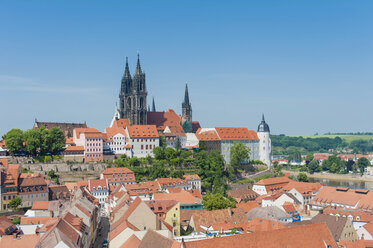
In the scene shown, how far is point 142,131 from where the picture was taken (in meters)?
108

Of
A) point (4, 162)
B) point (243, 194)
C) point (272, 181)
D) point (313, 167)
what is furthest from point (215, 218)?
point (313, 167)

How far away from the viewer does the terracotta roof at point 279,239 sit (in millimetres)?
32656

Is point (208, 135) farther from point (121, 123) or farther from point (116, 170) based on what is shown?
point (116, 170)

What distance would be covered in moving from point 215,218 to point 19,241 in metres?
26.5

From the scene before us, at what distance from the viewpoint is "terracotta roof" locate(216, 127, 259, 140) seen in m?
122

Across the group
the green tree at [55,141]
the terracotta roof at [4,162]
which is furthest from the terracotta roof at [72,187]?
the green tree at [55,141]

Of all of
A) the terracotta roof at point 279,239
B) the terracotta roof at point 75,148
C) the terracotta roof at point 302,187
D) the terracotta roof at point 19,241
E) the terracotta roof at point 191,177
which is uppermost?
the terracotta roof at point 75,148

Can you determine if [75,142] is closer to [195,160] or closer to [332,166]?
[195,160]

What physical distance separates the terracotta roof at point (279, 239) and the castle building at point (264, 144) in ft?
297

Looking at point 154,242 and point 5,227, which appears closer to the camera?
point 154,242

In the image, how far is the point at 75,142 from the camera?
335ft

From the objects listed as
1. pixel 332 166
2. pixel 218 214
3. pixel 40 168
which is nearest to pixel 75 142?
pixel 40 168

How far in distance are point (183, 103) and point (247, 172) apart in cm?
3600

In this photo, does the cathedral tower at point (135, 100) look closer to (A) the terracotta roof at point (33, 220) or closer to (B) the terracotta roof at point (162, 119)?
(B) the terracotta roof at point (162, 119)
